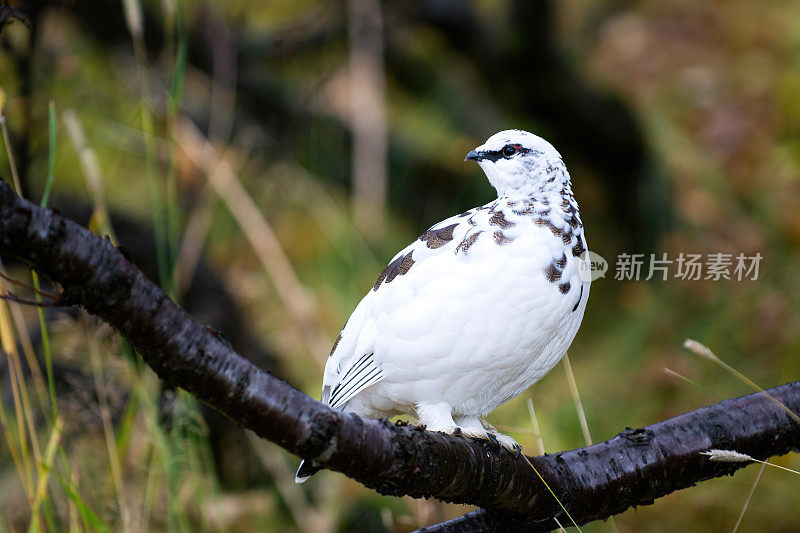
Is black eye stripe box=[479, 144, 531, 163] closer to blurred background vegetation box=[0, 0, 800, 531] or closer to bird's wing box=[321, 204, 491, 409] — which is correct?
bird's wing box=[321, 204, 491, 409]

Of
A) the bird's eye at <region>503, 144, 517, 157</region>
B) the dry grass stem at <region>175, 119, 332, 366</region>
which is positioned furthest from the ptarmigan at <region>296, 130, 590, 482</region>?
the dry grass stem at <region>175, 119, 332, 366</region>

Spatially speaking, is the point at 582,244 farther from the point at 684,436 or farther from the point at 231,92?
the point at 231,92

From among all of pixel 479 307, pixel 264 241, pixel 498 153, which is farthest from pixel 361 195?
pixel 479 307

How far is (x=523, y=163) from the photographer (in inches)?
78.8

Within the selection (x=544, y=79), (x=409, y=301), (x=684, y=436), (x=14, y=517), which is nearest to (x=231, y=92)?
(x=544, y=79)

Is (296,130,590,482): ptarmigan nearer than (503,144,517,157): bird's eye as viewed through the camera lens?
Yes

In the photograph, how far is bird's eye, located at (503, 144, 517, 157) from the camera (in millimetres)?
1994

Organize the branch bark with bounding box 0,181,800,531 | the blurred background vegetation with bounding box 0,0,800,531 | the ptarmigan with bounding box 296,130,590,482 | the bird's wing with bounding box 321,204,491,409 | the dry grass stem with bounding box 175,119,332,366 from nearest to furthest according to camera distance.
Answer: the branch bark with bounding box 0,181,800,531
the ptarmigan with bounding box 296,130,590,482
the bird's wing with bounding box 321,204,491,409
the dry grass stem with bounding box 175,119,332,366
the blurred background vegetation with bounding box 0,0,800,531

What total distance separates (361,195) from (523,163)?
8.21ft

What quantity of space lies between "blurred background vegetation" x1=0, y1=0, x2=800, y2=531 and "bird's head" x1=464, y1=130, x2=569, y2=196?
4.18 ft

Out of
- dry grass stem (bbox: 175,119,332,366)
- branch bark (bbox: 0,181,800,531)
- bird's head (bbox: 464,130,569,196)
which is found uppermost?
dry grass stem (bbox: 175,119,332,366)

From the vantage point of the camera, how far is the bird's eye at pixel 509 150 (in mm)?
1994

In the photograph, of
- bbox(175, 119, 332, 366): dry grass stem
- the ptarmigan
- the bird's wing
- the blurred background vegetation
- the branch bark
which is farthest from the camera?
the blurred background vegetation

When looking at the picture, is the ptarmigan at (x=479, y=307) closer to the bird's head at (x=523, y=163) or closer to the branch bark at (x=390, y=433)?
the bird's head at (x=523, y=163)
